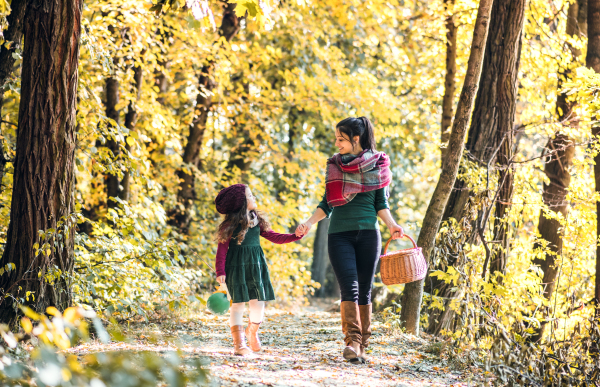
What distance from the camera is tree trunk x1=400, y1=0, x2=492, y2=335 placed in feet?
16.7

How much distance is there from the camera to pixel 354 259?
418cm

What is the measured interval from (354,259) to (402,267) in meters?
0.37

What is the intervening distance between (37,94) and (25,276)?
1.34 meters

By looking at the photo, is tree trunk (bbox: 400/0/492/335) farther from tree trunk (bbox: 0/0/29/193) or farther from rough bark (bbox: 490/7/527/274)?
tree trunk (bbox: 0/0/29/193)

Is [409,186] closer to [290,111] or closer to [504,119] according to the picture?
[290,111]

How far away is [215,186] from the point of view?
10.3 meters

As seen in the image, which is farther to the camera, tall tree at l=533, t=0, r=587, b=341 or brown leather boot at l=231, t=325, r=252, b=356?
tall tree at l=533, t=0, r=587, b=341

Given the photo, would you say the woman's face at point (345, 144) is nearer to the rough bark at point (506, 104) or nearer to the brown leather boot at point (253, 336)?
the brown leather boot at point (253, 336)

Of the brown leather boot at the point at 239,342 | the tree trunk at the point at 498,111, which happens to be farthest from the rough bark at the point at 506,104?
the brown leather boot at the point at 239,342

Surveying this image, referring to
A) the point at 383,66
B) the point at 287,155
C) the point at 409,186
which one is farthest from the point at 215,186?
the point at 409,186

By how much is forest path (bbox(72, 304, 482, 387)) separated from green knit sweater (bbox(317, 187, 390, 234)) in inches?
41.4

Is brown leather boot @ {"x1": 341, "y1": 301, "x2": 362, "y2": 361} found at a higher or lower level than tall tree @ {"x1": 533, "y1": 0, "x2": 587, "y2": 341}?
lower

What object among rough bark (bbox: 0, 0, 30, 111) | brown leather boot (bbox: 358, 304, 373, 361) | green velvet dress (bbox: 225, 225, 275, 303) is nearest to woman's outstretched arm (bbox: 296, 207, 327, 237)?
green velvet dress (bbox: 225, 225, 275, 303)

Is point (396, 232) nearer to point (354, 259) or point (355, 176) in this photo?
point (354, 259)
